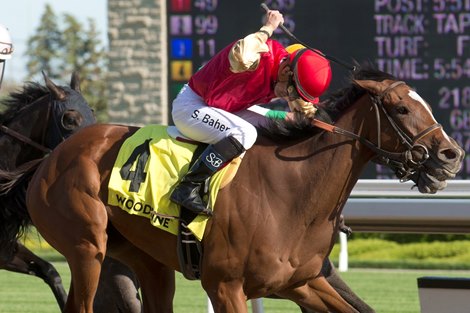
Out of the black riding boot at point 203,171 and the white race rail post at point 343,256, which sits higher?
the black riding boot at point 203,171

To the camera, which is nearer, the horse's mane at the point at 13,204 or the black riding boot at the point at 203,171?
the black riding boot at the point at 203,171

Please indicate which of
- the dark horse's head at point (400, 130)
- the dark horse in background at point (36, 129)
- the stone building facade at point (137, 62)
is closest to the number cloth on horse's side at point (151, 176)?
the dark horse's head at point (400, 130)

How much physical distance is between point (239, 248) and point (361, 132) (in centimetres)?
71

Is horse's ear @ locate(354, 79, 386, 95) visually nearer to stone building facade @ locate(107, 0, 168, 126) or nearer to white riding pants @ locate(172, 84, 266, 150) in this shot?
white riding pants @ locate(172, 84, 266, 150)

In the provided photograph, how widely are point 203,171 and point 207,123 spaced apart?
24 centimetres

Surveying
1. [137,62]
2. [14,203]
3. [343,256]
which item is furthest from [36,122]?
Result: [137,62]

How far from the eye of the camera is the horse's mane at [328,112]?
494 cm

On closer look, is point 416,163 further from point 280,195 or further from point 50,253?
point 50,253

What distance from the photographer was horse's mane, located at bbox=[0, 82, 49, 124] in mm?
6512

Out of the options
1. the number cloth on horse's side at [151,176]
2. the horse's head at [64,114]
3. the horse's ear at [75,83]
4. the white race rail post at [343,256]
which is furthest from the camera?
the white race rail post at [343,256]

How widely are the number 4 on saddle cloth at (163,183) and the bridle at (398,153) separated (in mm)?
504

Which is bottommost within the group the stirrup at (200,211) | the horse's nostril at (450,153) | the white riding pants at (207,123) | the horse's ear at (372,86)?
the stirrup at (200,211)

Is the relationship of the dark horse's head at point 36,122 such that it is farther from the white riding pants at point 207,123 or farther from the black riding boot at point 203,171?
the black riding boot at point 203,171

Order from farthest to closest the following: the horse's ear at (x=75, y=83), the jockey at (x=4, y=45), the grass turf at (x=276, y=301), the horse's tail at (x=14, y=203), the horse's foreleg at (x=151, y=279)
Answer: the grass turf at (x=276, y=301) < the horse's ear at (x=75, y=83) < the jockey at (x=4, y=45) < the horse's tail at (x=14, y=203) < the horse's foreleg at (x=151, y=279)
